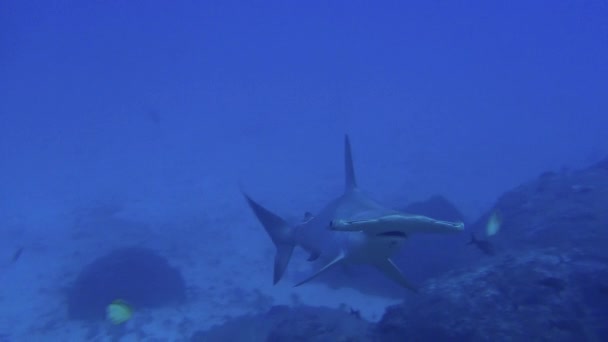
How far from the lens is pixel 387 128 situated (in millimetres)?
63781

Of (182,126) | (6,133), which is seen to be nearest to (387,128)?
(182,126)

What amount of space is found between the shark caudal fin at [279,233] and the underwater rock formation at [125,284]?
954 cm

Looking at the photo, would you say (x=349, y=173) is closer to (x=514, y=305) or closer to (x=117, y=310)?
(x=514, y=305)

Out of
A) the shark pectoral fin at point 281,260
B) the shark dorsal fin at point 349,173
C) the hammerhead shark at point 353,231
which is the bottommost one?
the shark pectoral fin at point 281,260

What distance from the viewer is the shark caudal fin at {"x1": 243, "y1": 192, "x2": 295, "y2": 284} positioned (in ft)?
23.8

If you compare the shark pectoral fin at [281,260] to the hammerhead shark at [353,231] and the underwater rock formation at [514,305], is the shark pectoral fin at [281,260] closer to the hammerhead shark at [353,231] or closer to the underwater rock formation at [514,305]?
the hammerhead shark at [353,231]

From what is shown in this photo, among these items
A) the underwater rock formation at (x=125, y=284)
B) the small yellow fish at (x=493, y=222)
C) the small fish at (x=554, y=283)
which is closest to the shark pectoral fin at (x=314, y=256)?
the small fish at (x=554, y=283)

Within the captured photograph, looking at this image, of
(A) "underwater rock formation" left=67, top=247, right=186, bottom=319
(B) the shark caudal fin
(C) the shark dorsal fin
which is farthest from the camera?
(A) "underwater rock formation" left=67, top=247, right=186, bottom=319

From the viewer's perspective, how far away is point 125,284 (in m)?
15.4

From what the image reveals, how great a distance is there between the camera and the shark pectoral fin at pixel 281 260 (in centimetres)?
715

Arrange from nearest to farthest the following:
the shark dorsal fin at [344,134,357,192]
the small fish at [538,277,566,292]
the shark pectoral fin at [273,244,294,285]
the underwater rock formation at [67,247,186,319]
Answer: the small fish at [538,277,566,292]
the shark dorsal fin at [344,134,357,192]
the shark pectoral fin at [273,244,294,285]
the underwater rock formation at [67,247,186,319]

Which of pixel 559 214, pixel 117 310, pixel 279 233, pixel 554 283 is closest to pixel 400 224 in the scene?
Result: pixel 279 233

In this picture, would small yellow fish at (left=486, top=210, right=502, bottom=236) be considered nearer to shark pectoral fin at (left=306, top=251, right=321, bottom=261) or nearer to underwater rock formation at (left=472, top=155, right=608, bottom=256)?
underwater rock formation at (left=472, top=155, right=608, bottom=256)

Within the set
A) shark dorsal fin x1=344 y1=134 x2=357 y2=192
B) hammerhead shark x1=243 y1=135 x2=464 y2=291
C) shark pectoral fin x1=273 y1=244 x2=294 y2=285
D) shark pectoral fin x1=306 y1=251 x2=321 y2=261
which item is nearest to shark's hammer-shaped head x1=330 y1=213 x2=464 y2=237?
hammerhead shark x1=243 y1=135 x2=464 y2=291
